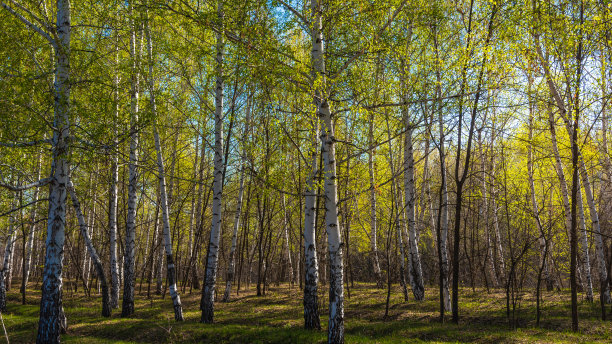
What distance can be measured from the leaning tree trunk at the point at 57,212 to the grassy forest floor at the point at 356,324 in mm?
1222

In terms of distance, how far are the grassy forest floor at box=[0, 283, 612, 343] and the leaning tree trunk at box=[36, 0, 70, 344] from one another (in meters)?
1.22

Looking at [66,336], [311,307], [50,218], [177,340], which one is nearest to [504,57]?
[311,307]

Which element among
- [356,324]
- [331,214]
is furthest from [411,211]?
[331,214]

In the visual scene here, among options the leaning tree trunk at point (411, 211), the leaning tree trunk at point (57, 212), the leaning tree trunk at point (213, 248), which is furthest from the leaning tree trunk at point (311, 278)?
the leaning tree trunk at point (57, 212)

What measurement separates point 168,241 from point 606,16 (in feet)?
40.2

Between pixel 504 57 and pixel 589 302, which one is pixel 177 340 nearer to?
pixel 504 57

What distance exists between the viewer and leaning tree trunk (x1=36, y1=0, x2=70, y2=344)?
707 centimetres

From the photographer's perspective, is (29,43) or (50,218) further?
(29,43)

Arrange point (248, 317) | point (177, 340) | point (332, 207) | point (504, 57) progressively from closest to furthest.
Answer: point (332, 207), point (504, 57), point (177, 340), point (248, 317)

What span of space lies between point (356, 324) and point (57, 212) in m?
7.46

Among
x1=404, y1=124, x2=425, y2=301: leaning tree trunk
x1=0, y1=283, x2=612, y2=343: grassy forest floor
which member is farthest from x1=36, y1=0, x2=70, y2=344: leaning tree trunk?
x1=404, y1=124, x2=425, y2=301: leaning tree trunk

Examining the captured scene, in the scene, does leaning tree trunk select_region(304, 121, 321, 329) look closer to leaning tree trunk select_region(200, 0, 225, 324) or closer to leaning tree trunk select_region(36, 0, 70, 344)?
leaning tree trunk select_region(200, 0, 225, 324)

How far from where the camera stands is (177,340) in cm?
806

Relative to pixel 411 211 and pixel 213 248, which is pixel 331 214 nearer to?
pixel 213 248
